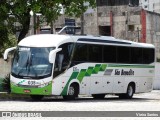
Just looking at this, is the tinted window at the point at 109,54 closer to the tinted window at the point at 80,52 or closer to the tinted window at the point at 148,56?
the tinted window at the point at 80,52

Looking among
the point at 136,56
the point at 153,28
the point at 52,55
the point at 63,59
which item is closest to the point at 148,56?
the point at 136,56

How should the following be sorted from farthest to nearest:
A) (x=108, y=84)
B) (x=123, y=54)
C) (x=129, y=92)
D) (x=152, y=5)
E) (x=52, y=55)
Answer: (x=152, y=5) < (x=129, y=92) < (x=123, y=54) < (x=108, y=84) < (x=52, y=55)

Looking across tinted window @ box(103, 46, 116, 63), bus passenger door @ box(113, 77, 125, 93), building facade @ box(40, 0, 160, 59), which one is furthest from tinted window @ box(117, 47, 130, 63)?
building facade @ box(40, 0, 160, 59)

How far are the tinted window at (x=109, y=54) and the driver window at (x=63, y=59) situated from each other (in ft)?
10.0

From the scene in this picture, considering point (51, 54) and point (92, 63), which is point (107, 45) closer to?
point (92, 63)

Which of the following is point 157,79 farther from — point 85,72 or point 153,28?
point 85,72

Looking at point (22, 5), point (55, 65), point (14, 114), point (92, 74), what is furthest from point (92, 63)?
point (14, 114)

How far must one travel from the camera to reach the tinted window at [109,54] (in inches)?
1070

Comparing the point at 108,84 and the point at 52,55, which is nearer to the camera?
the point at 52,55

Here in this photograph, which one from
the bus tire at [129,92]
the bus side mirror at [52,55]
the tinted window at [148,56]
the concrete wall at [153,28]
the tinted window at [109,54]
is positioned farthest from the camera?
the concrete wall at [153,28]

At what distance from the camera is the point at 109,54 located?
27.6 m

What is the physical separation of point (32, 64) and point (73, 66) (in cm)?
225

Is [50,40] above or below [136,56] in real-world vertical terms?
above

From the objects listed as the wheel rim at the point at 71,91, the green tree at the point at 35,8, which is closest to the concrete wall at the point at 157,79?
the green tree at the point at 35,8
